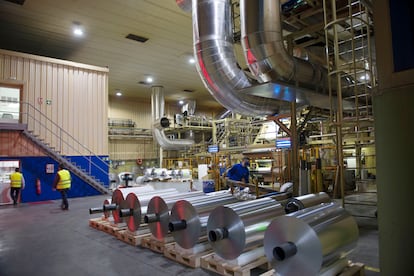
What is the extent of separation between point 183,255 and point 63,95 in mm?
11068

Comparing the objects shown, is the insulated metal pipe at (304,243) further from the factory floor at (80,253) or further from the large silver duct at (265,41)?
the large silver duct at (265,41)

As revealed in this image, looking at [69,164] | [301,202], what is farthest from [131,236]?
[69,164]

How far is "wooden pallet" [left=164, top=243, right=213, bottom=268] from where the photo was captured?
396 cm

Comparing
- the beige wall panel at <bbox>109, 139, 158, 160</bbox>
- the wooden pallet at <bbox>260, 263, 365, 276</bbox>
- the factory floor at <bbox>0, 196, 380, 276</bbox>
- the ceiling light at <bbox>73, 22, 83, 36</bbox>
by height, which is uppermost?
the ceiling light at <bbox>73, 22, 83, 36</bbox>

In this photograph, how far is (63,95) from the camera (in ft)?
41.6

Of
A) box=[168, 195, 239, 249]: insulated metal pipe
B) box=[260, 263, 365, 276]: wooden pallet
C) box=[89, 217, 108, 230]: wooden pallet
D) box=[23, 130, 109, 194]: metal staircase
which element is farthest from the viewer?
box=[23, 130, 109, 194]: metal staircase

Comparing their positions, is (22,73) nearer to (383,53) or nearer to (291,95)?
(291,95)

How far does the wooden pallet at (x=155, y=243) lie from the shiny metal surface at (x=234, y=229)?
1.10 metres

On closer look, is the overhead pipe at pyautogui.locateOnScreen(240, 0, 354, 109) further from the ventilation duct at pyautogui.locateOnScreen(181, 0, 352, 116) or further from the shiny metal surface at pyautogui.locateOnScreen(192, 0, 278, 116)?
the shiny metal surface at pyautogui.locateOnScreen(192, 0, 278, 116)

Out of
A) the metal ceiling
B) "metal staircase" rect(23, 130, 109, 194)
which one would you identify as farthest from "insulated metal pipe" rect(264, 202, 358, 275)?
"metal staircase" rect(23, 130, 109, 194)

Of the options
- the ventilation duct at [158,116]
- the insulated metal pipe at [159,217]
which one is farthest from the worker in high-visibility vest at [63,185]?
the ventilation duct at [158,116]

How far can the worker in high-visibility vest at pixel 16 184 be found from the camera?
34.4ft

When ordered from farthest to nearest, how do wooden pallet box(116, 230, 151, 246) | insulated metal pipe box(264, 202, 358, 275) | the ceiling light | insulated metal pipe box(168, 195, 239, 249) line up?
1. the ceiling light
2. wooden pallet box(116, 230, 151, 246)
3. insulated metal pipe box(168, 195, 239, 249)
4. insulated metal pipe box(264, 202, 358, 275)

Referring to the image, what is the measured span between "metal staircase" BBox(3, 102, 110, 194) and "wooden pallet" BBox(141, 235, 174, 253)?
848 centimetres
